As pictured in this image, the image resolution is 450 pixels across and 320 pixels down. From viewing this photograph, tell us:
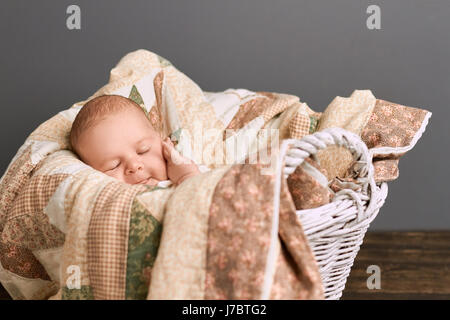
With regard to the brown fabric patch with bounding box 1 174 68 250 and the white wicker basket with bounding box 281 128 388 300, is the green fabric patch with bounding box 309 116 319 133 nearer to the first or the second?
the white wicker basket with bounding box 281 128 388 300

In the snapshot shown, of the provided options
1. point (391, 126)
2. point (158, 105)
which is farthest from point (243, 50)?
point (391, 126)

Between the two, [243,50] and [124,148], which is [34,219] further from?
[243,50]

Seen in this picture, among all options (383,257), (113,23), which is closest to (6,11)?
(113,23)

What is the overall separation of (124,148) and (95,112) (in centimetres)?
13

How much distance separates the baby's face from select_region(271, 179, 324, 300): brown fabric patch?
49 centimetres

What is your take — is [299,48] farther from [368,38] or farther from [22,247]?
[22,247]

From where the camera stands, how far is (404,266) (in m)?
2.00

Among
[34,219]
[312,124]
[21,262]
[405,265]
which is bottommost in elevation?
[405,265]

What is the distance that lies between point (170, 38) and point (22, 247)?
3.51 feet

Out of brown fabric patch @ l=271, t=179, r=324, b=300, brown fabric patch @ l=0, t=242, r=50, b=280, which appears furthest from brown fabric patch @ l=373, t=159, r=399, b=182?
brown fabric patch @ l=0, t=242, r=50, b=280

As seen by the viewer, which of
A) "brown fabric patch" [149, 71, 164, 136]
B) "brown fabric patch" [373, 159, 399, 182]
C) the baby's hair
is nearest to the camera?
"brown fabric patch" [373, 159, 399, 182]

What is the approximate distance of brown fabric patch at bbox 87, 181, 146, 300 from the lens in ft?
3.43
